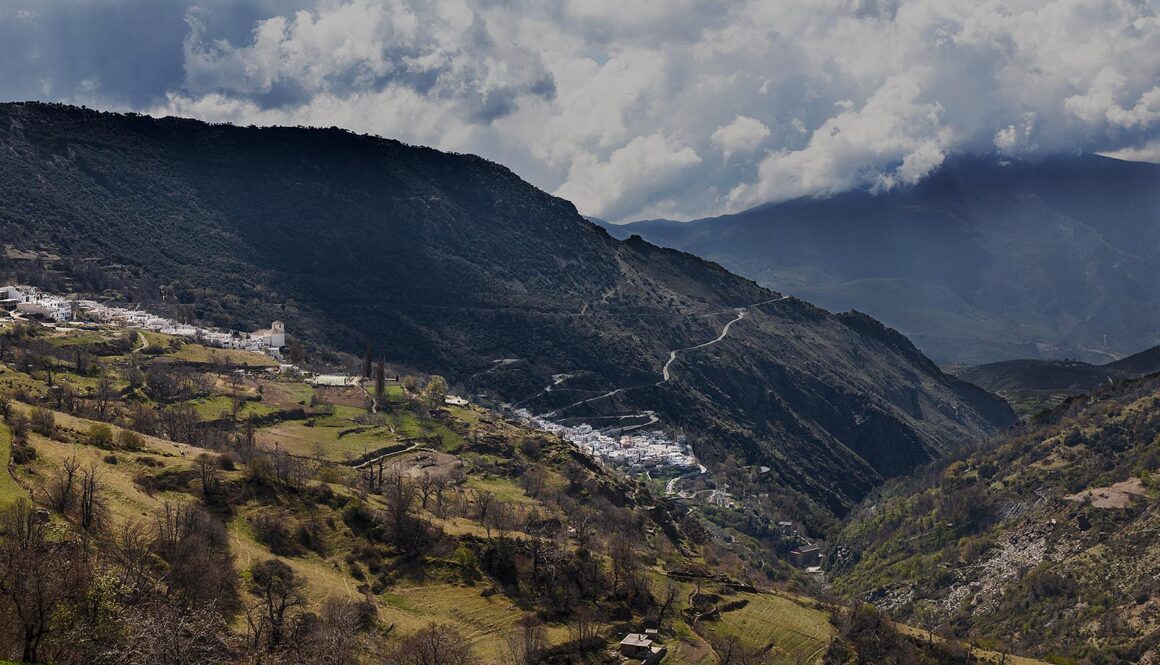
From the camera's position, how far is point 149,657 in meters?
41.8

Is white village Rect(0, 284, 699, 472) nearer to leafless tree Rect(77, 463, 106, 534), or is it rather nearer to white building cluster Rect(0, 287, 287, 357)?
white building cluster Rect(0, 287, 287, 357)

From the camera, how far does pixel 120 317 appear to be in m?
167

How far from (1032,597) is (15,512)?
4807 inches

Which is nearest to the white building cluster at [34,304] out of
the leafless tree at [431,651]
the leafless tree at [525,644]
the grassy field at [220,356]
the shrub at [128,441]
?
the grassy field at [220,356]

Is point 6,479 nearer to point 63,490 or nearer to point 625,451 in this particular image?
point 63,490

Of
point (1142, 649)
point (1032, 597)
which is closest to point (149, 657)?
point (1142, 649)

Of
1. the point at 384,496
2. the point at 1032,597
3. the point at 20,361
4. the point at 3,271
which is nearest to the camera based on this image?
the point at 384,496

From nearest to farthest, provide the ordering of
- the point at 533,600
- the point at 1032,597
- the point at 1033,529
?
1. the point at 533,600
2. the point at 1032,597
3. the point at 1033,529

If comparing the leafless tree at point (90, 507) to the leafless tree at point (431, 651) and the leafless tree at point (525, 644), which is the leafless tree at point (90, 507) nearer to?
the leafless tree at point (431, 651)

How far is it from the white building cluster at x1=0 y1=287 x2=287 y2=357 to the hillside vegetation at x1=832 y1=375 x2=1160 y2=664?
115 meters

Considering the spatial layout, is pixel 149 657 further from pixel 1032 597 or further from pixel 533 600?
pixel 1032 597

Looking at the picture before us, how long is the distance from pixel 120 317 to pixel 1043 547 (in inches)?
6289

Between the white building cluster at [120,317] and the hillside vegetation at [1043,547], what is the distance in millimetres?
115324

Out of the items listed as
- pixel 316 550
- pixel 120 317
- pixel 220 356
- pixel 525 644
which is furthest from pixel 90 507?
pixel 120 317
